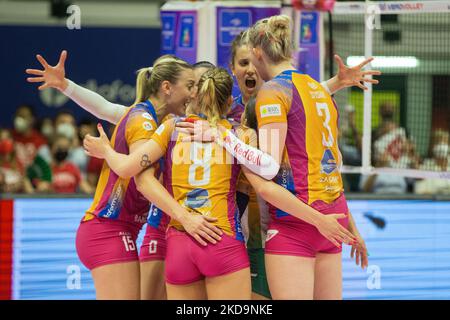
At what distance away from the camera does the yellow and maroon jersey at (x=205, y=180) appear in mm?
4141

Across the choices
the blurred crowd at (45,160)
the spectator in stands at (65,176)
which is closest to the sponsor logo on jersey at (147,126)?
the blurred crowd at (45,160)

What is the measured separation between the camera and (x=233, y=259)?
409 cm

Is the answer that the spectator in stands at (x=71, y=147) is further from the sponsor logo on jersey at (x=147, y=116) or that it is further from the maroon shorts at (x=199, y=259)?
the maroon shorts at (x=199, y=259)

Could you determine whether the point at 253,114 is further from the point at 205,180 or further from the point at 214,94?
the point at 205,180

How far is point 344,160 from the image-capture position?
8141mm

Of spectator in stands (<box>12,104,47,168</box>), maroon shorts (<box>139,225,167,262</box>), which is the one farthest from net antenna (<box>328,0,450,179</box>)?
spectator in stands (<box>12,104,47,168</box>)

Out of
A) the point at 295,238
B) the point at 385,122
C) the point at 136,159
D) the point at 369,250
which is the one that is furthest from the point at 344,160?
the point at 136,159

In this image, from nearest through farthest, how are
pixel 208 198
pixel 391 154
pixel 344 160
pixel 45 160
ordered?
pixel 208 198 → pixel 391 154 → pixel 344 160 → pixel 45 160

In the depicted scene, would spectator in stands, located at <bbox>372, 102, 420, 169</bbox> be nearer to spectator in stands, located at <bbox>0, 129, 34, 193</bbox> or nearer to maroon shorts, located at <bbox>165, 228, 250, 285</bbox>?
maroon shorts, located at <bbox>165, 228, 250, 285</bbox>

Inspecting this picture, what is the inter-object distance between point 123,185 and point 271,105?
113 centimetres
